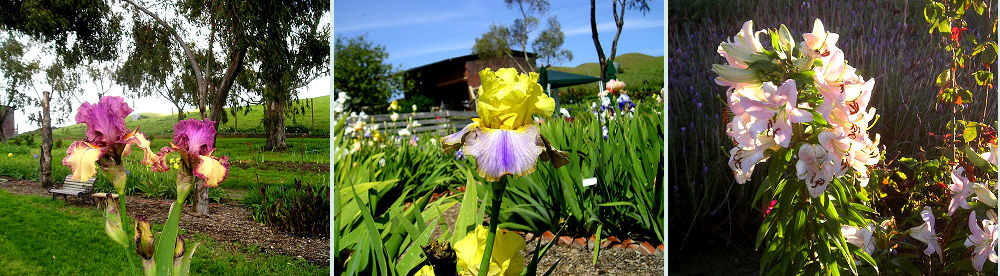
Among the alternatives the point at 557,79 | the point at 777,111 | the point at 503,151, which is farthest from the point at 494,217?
the point at 557,79

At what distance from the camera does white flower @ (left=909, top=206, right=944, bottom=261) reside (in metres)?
1.98

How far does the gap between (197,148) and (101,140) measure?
11.2 inches

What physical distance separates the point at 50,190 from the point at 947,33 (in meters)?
3.77

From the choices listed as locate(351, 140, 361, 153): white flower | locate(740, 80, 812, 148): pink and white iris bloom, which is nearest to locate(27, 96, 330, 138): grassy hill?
locate(351, 140, 361, 153): white flower

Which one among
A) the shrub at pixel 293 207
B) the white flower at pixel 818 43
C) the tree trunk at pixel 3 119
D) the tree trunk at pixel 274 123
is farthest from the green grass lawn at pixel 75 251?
the white flower at pixel 818 43

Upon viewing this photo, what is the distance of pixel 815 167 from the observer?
156 cm

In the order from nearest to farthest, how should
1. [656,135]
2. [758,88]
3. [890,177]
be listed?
[758,88] → [890,177] → [656,135]

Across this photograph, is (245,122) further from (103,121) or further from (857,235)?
(857,235)

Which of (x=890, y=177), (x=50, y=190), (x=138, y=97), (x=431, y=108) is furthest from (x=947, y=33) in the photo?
(x=50, y=190)

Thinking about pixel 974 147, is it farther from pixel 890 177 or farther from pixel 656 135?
pixel 656 135

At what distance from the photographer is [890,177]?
2152 mm

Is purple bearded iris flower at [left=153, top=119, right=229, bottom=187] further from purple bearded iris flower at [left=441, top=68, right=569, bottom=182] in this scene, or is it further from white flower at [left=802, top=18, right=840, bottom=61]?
white flower at [left=802, top=18, right=840, bottom=61]

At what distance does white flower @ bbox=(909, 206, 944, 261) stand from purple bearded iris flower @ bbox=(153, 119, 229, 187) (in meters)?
2.29

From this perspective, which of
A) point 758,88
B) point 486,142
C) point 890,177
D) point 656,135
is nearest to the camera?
point 486,142
